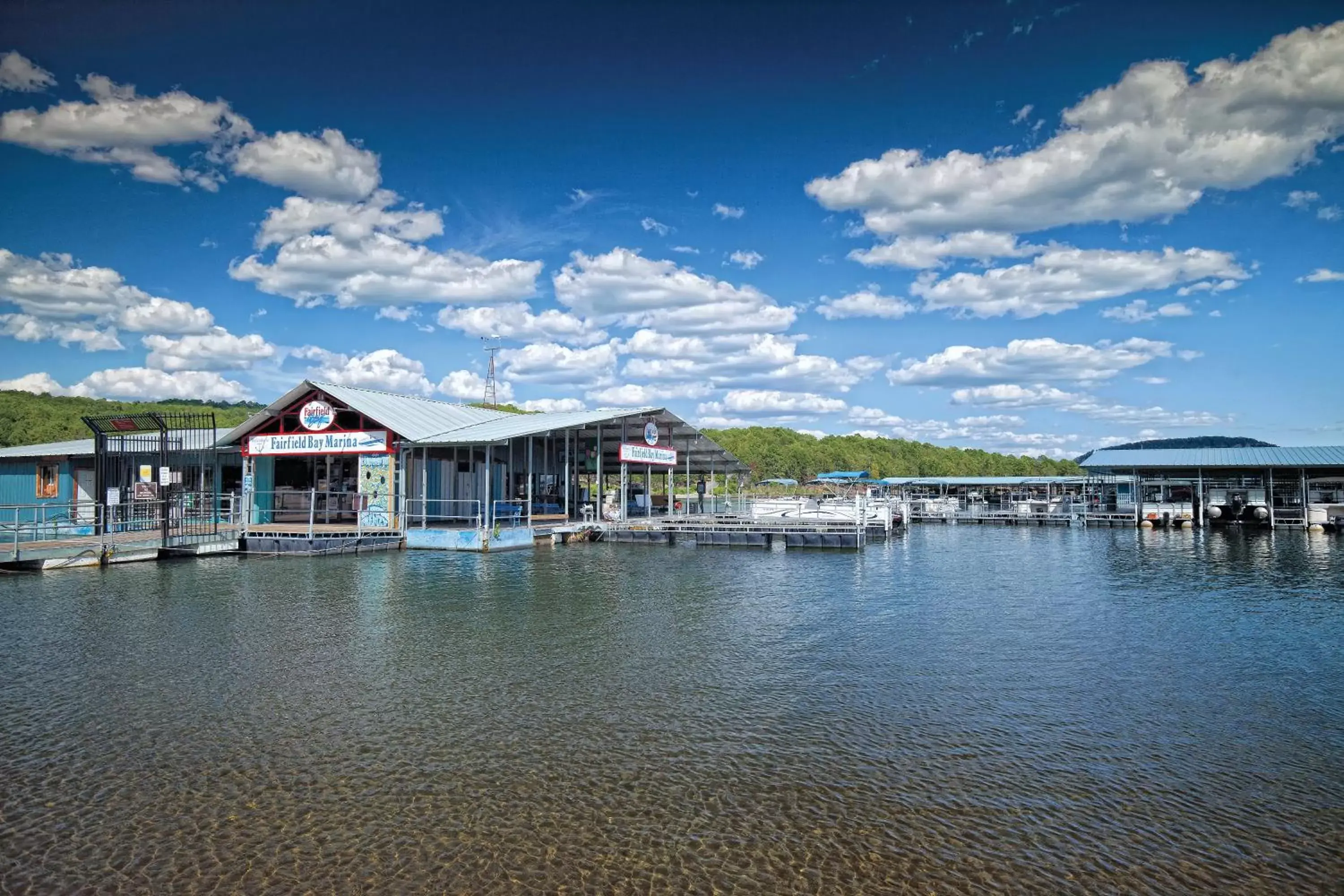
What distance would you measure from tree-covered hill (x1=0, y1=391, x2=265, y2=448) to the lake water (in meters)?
42.4

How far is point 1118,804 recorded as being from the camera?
660cm

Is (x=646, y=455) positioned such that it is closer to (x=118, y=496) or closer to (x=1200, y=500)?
(x=118, y=496)

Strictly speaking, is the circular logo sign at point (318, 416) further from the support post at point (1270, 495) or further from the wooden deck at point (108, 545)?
the support post at point (1270, 495)

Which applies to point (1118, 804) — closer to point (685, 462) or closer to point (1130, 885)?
point (1130, 885)

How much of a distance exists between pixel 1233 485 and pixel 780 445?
75646 millimetres

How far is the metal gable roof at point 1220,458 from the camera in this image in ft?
145

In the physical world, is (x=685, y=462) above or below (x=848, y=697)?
above

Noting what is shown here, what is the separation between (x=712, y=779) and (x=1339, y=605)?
16696 millimetres

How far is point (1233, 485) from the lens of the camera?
4978 centimetres

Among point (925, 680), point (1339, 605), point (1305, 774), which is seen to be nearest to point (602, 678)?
point (925, 680)

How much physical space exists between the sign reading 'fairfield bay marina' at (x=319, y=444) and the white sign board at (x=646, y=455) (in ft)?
32.4

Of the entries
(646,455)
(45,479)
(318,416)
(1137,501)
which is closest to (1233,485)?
(1137,501)

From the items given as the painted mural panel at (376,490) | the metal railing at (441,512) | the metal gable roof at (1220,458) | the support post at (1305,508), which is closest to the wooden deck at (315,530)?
the painted mural panel at (376,490)

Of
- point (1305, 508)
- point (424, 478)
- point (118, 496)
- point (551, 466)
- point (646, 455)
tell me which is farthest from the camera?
point (1305, 508)
